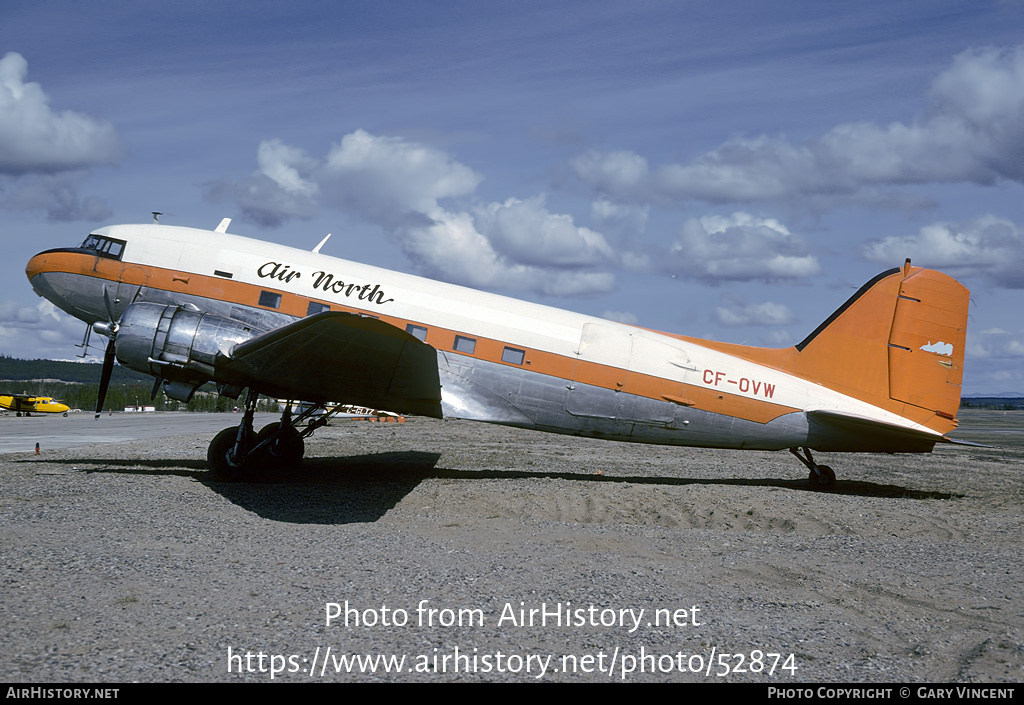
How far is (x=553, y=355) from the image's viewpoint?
11703 mm

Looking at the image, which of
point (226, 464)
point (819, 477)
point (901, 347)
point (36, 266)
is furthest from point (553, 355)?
point (36, 266)

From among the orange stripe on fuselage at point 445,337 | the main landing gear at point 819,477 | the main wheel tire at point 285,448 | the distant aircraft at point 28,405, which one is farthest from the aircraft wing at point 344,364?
the distant aircraft at point 28,405

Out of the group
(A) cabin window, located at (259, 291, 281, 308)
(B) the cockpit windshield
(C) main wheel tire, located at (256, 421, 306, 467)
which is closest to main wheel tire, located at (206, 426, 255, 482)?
(C) main wheel tire, located at (256, 421, 306, 467)

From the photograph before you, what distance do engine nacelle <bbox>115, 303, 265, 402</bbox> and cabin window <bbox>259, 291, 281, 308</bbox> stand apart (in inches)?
40.4

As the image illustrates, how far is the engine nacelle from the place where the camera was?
33.5 feet

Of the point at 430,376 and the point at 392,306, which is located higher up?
the point at 392,306

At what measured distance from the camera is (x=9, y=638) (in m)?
4.29

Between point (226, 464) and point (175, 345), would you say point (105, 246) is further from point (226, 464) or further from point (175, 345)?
point (226, 464)

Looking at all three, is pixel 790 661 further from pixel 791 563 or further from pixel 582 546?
pixel 582 546

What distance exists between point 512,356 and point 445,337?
115 centimetres

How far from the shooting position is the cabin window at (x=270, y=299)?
11.4 m

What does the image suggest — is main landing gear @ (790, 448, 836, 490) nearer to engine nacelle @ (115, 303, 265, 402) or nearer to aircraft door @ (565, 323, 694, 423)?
aircraft door @ (565, 323, 694, 423)
